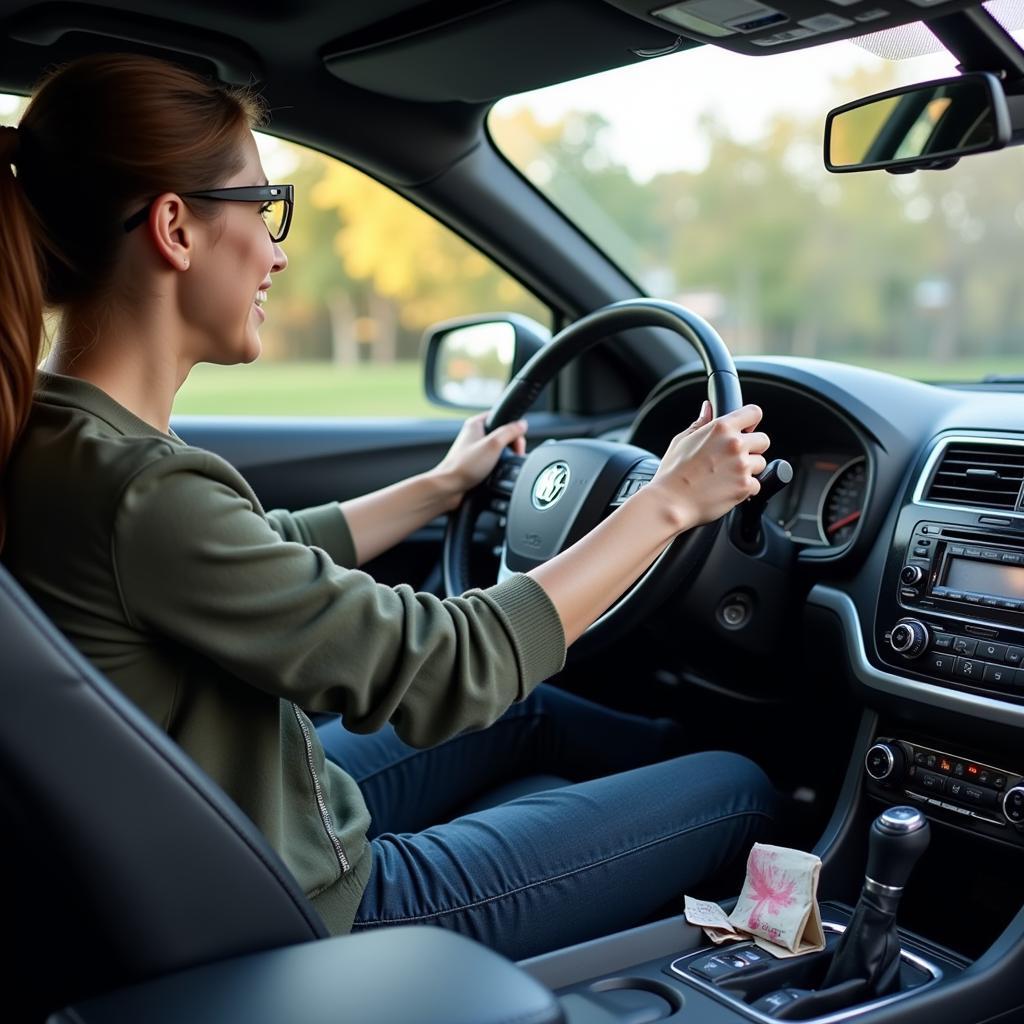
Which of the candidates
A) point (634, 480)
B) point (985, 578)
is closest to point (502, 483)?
point (634, 480)

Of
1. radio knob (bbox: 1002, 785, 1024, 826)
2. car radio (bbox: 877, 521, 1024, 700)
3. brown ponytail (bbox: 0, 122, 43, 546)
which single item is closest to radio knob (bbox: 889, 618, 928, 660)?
car radio (bbox: 877, 521, 1024, 700)

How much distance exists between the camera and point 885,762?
1.77 meters

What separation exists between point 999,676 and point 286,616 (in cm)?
99

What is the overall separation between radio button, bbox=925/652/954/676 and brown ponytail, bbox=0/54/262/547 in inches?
44.5

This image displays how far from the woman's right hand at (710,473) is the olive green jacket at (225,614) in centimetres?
21

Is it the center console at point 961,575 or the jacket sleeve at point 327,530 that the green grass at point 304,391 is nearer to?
the jacket sleeve at point 327,530

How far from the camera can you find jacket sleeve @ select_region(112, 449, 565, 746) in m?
1.07

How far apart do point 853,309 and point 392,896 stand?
608 inches

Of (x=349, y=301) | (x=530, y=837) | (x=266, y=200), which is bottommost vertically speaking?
(x=530, y=837)

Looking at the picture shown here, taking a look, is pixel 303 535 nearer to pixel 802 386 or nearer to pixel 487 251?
pixel 802 386

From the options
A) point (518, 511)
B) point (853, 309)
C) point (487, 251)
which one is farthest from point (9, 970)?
point (853, 309)

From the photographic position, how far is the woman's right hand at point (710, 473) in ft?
4.55

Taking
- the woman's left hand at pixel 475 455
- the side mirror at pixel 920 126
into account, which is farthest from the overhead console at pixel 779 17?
the woman's left hand at pixel 475 455

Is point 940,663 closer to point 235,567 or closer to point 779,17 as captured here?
point 779,17
